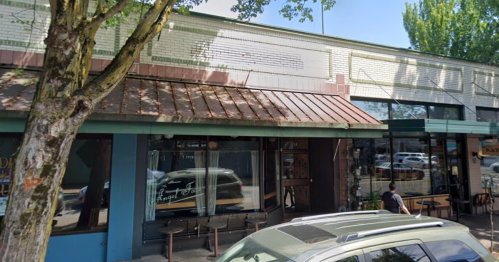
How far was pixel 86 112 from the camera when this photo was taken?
3307mm

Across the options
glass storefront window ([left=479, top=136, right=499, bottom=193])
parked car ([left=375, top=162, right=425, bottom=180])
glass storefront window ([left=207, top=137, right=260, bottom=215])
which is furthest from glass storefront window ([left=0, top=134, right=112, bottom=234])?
glass storefront window ([left=479, top=136, right=499, bottom=193])

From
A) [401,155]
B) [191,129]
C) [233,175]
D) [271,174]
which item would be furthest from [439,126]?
[191,129]

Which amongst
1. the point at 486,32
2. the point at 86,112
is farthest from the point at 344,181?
the point at 486,32

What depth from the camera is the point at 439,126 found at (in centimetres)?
701

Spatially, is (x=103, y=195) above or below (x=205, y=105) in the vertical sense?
below

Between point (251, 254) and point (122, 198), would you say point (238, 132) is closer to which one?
point (122, 198)

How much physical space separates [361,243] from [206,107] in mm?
4195

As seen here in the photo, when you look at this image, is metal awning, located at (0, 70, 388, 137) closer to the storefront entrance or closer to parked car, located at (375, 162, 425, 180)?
the storefront entrance

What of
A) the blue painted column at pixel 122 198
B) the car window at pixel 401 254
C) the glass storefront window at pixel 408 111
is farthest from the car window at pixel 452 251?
the glass storefront window at pixel 408 111

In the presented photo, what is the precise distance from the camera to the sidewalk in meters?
5.81

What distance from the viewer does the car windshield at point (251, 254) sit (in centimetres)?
229

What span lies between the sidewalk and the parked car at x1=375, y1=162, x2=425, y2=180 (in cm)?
188

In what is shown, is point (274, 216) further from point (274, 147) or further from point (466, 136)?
point (466, 136)

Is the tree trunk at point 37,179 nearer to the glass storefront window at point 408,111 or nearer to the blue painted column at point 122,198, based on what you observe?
the blue painted column at point 122,198
